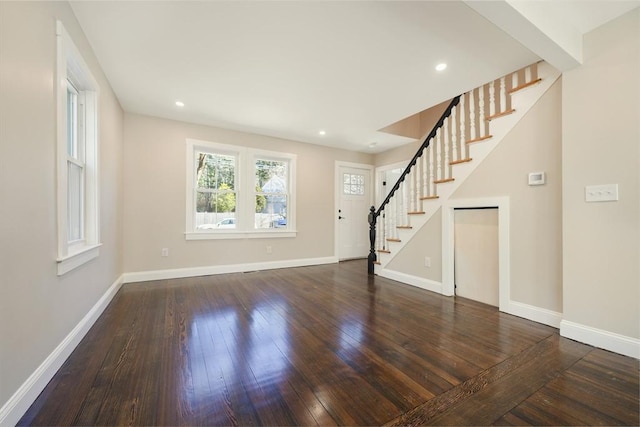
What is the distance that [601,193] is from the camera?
188 centimetres

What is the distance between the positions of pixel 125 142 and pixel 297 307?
3.36 metres

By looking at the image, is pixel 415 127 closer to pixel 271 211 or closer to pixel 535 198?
pixel 535 198

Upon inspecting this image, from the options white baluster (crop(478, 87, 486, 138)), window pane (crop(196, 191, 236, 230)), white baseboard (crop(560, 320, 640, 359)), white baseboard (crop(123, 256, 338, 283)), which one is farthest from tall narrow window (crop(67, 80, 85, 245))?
white baseboard (crop(560, 320, 640, 359))

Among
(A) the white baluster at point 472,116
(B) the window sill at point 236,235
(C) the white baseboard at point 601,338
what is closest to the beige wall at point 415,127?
(A) the white baluster at point 472,116

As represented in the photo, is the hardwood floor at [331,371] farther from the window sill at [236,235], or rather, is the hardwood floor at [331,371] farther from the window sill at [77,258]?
the window sill at [236,235]

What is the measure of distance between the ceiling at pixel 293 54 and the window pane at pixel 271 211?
1.57 metres

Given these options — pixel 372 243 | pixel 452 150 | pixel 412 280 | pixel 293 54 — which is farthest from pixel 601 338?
pixel 293 54

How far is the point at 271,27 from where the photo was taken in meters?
1.97

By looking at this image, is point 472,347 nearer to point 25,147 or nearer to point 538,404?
point 538,404

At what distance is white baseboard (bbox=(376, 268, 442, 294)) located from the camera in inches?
129

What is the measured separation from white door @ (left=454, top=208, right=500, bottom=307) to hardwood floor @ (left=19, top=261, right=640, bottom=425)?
0.34 metres

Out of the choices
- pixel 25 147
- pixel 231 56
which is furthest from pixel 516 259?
pixel 25 147

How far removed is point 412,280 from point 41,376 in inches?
142

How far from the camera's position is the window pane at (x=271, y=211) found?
4.59 m
